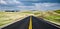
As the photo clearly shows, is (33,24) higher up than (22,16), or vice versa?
(22,16)

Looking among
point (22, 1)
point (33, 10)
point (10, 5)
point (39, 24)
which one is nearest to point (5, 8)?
point (10, 5)

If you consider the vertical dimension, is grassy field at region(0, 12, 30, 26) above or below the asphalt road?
above

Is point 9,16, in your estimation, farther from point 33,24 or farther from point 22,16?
point 33,24

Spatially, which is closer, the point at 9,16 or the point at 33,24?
the point at 9,16

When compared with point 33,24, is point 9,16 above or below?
above

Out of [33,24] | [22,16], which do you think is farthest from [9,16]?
[33,24]

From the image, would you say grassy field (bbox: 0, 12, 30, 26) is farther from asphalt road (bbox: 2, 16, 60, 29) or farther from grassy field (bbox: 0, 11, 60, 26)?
asphalt road (bbox: 2, 16, 60, 29)

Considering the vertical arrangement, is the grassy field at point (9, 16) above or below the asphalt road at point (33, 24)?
above

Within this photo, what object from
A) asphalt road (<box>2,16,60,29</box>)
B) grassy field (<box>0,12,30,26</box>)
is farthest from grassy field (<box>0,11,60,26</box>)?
asphalt road (<box>2,16,60,29</box>)

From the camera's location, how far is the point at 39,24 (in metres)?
3.41

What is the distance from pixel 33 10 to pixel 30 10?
86 mm

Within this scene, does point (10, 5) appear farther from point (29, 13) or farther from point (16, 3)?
point (29, 13)

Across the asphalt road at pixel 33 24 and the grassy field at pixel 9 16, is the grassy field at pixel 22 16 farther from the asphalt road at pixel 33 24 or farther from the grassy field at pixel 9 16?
the asphalt road at pixel 33 24

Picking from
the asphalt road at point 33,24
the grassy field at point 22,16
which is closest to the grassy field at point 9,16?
the grassy field at point 22,16
